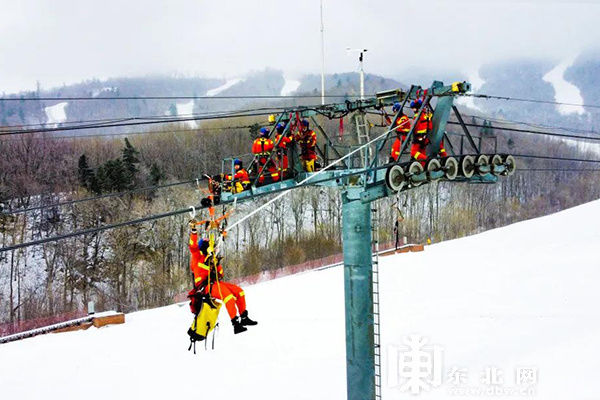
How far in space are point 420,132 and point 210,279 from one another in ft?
20.8

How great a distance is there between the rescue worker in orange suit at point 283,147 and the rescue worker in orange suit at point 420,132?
3.71 metres

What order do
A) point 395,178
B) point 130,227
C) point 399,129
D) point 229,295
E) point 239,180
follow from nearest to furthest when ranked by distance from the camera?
point 229,295, point 395,178, point 239,180, point 399,129, point 130,227

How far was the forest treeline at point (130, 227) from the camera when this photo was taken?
47219 millimetres

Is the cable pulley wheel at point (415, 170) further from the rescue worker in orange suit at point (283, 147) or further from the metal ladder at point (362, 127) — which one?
the rescue worker in orange suit at point (283, 147)

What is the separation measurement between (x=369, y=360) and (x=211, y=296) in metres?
4.73

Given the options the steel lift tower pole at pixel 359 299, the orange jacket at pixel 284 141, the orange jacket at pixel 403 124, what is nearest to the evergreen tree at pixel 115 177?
the orange jacket at pixel 284 141

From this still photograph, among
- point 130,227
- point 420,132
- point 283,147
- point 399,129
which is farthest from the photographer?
point 130,227

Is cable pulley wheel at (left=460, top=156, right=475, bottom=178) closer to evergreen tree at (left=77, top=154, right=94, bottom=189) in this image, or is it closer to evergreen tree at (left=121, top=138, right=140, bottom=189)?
evergreen tree at (left=121, top=138, right=140, bottom=189)

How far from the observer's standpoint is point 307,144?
14516 mm

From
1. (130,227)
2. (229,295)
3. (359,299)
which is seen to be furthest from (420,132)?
(130,227)

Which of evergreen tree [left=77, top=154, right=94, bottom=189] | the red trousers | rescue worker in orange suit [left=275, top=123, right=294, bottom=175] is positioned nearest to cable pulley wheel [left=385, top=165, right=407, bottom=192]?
rescue worker in orange suit [left=275, top=123, right=294, bottom=175]

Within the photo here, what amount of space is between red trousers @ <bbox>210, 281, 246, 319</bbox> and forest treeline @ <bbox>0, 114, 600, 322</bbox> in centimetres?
3527

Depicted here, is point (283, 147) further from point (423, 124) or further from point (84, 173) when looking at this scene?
point (84, 173)

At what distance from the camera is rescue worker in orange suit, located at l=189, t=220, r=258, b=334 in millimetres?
8211
